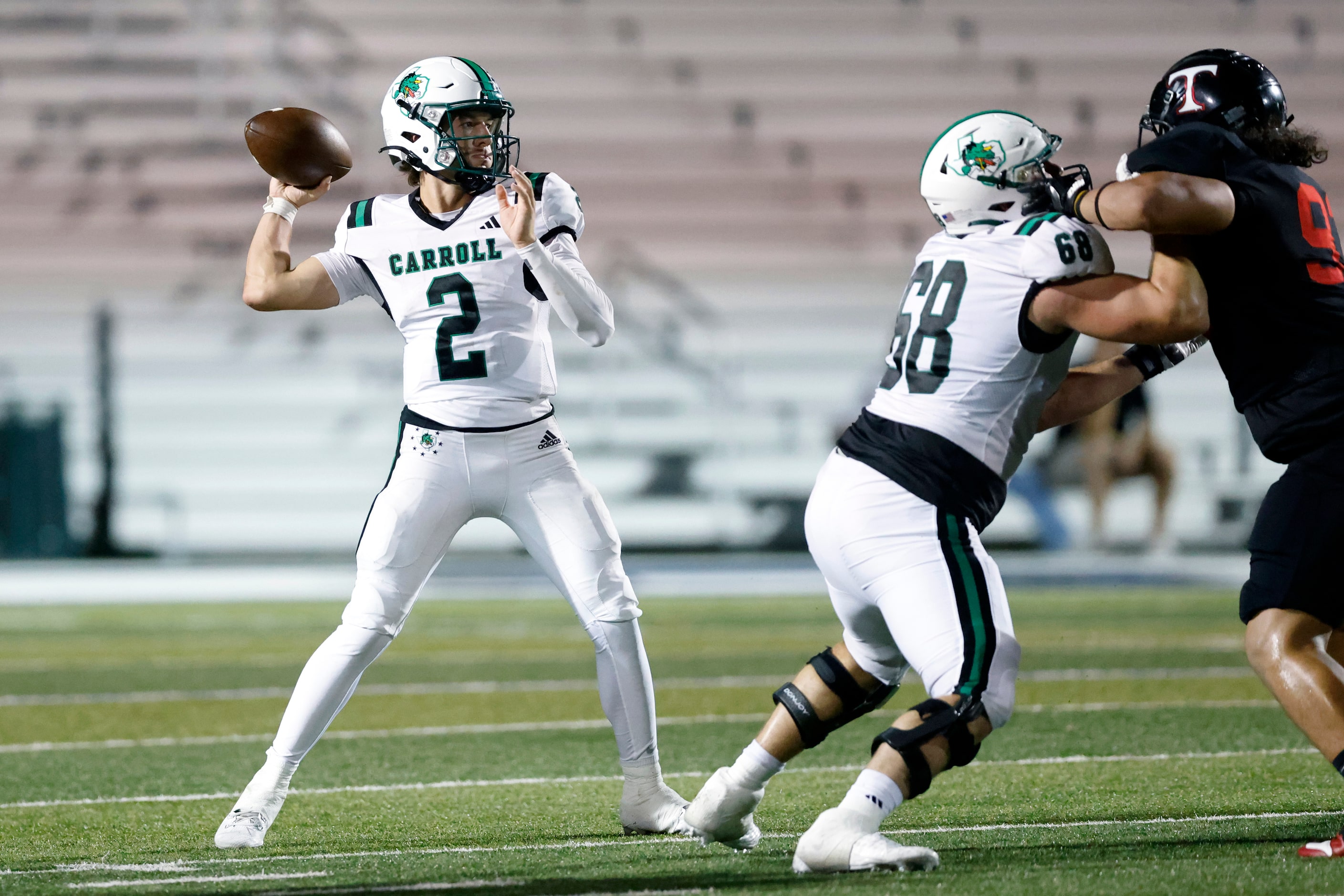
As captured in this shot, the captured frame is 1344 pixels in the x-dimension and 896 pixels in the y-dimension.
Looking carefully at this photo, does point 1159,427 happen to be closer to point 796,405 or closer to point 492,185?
point 796,405

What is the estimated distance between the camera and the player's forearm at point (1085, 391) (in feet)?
→ 11.2

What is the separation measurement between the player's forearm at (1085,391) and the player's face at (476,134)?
1.43m

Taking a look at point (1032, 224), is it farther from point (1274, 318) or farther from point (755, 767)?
point (755, 767)

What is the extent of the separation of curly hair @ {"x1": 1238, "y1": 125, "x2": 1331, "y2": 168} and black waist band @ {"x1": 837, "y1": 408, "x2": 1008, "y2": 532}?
91 centimetres

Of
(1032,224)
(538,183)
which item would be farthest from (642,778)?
(1032,224)

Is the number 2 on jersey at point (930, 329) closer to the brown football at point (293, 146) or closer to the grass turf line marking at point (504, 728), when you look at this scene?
the brown football at point (293, 146)

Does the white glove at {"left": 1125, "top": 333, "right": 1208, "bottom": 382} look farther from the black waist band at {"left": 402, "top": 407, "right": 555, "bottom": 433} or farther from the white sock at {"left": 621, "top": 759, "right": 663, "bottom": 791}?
the white sock at {"left": 621, "top": 759, "right": 663, "bottom": 791}

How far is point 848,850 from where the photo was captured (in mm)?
3031

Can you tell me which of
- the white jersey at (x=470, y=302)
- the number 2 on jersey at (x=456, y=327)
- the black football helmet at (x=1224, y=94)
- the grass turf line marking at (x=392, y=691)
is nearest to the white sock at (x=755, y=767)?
the white jersey at (x=470, y=302)

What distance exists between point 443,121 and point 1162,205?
1654 mm

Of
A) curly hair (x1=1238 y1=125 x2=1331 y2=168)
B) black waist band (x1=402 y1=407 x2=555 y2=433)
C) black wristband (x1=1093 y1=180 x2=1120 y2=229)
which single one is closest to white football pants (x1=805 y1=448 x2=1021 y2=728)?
→ black wristband (x1=1093 y1=180 x2=1120 y2=229)

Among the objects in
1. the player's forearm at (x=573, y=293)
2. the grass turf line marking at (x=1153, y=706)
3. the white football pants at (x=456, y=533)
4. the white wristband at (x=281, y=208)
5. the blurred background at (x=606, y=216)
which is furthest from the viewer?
the blurred background at (x=606, y=216)

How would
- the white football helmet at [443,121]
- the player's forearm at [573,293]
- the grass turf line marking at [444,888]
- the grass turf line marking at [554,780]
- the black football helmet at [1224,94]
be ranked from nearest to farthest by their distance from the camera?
the grass turf line marking at [444,888], the black football helmet at [1224,94], the player's forearm at [573,293], the white football helmet at [443,121], the grass turf line marking at [554,780]

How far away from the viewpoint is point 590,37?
14.3m
